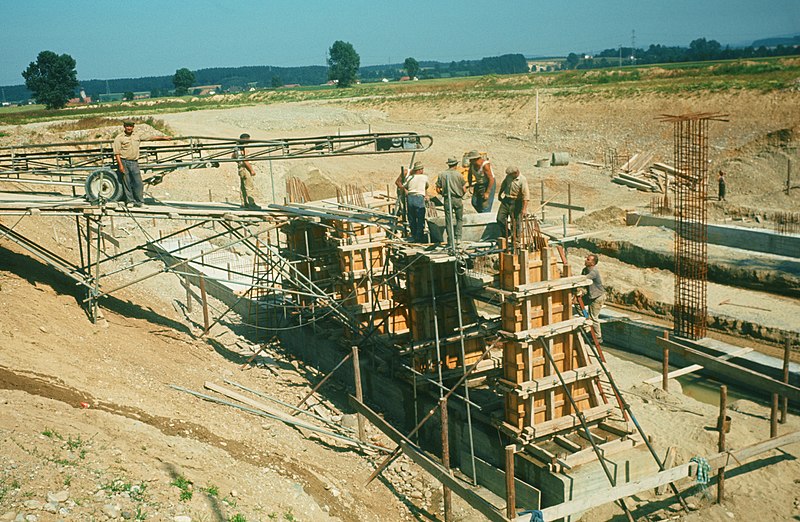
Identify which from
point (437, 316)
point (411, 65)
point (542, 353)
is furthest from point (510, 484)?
point (411, 65)

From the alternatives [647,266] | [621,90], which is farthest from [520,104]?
[647,266]

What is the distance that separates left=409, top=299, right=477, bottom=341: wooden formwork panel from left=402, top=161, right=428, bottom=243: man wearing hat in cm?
145

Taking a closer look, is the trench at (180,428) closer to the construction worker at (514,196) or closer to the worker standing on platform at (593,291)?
the construction worker at (514,196)

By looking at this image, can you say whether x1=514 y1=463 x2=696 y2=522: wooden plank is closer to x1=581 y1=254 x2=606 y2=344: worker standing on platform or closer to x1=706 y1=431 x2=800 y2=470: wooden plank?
x1=706 y1=431 x2=800 y2=470: wooden plank

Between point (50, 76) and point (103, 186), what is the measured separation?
295 feet

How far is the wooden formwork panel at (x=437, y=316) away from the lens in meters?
14.9

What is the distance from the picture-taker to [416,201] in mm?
14070

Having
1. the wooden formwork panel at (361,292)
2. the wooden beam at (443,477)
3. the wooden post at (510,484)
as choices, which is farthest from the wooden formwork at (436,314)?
the wooden post at (510,484)

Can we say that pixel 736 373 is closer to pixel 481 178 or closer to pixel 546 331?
pixel 546 331

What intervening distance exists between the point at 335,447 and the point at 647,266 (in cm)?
1485

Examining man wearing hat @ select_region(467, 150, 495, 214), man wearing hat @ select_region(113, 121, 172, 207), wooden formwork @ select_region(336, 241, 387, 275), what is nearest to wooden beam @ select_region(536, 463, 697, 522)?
man wearing hat @ select_region(467, 150, 495, 214)

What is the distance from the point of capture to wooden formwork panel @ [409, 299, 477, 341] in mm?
14852

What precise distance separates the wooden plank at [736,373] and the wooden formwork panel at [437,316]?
5164 mm

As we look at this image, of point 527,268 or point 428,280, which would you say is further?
point 428,280
